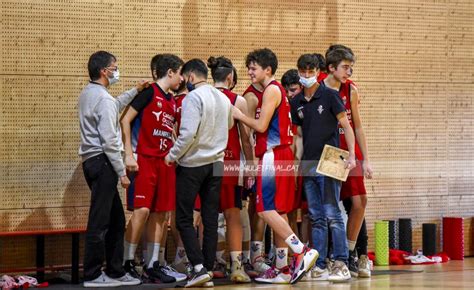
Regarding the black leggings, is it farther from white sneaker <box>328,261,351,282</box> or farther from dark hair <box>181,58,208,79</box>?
dark hair <box>181,58,208,79</box>

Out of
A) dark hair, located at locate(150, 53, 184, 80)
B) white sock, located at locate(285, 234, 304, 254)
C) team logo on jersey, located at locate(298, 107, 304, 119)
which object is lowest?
white sock, located at locate(285, 234, 304, 254)

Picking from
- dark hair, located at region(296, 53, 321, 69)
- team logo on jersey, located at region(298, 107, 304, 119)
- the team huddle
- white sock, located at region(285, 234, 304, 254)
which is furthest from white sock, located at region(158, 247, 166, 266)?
dark hair, located at region(296, 53, 321, 69)

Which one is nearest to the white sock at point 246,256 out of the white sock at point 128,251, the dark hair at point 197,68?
the white sock at point 128,251

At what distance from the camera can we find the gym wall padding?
8.76 m

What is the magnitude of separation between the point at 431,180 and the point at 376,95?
4.01 feet

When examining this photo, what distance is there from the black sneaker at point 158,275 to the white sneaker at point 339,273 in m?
1.38

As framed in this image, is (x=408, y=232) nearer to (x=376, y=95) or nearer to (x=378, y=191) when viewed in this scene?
(x=378, y=191)

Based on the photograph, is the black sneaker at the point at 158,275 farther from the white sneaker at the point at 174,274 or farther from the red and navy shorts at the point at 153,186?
the red and navy shorts at the point at 153,186

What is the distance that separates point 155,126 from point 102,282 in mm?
1420

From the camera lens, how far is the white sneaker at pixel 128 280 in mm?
8148

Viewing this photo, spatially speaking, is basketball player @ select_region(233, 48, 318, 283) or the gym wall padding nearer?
basketball player @ select_region(233, 48, 318, 283)

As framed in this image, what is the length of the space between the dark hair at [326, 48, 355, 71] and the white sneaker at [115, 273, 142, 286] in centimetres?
253

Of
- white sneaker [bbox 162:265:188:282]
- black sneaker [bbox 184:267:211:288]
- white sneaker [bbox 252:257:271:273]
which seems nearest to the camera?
black sneaker [bbox 184:267:211:288]

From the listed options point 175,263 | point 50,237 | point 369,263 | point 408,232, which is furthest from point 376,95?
point 50,237
